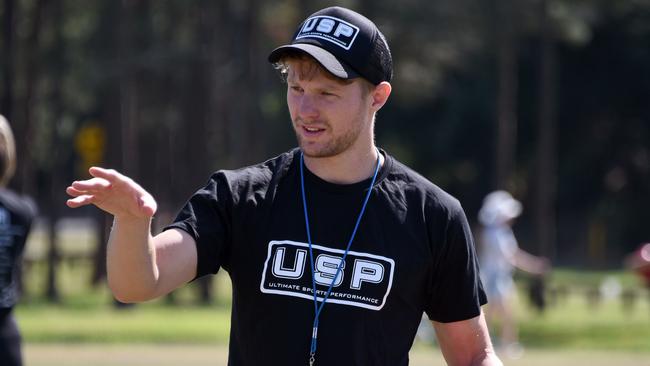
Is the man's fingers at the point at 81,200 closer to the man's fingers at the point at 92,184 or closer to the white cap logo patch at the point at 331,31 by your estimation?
the man's fingers at the point at 92,184

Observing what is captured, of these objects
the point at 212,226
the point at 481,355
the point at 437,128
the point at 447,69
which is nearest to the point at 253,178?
the point at 212,226

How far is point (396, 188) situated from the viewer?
4.53 meters

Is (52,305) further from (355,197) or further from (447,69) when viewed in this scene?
(355,197)

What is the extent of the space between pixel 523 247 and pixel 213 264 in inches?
2019

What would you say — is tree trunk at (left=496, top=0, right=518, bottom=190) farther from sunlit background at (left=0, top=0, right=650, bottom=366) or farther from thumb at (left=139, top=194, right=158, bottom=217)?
thumb at (left=139, top=194, right=158, bottom=217)

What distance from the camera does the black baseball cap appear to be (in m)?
4.29

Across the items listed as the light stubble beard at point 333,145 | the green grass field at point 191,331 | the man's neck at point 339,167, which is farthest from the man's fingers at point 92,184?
the green grass field at point 191,331

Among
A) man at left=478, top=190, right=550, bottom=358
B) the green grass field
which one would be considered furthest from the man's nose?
man at left=478, top=190, right=550, bottom=358

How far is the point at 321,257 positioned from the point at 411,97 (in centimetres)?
3357

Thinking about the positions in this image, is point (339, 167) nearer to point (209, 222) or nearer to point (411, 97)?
point (209, 222)

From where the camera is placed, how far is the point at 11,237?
767 cm

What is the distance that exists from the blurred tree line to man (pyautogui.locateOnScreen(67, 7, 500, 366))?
2301 centimetres

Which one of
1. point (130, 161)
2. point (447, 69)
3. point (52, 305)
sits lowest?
point (52, 305)

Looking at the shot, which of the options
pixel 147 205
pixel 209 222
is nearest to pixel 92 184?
pixel 147 205
